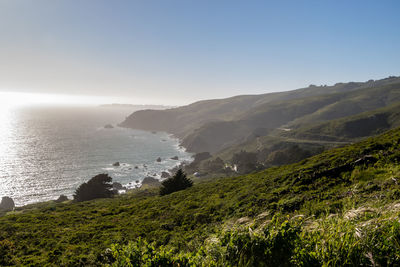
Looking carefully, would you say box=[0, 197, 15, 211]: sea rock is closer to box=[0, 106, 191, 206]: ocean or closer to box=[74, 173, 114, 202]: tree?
box=[0, 106, 191, 206]: ocean

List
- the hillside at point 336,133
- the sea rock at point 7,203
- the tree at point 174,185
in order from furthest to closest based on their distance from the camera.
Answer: the hillside at point 336,133, the sea rock at point 7,203, the tree at point 174,185

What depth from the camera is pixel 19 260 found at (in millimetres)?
10234

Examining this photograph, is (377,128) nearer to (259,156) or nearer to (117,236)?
(259,156)

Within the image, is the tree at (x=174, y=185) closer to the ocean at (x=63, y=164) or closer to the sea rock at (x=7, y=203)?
the ocean at (x=63, y=164)

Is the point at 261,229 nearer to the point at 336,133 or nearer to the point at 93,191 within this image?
the point at 93,191

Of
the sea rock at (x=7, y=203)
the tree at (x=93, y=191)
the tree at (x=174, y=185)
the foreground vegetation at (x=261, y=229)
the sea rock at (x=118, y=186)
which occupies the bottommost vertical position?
the sea rock at (x=118, y=186)

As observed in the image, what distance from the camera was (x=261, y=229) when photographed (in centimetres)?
555

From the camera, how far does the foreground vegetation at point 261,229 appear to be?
398 centimetres

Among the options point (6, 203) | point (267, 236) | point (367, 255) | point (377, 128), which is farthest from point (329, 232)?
point (377, 128)

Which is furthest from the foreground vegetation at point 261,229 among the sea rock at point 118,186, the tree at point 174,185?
the sea rock at point 118,186

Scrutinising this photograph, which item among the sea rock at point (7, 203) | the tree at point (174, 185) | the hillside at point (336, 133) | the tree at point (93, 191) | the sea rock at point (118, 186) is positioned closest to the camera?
the tree at point (174, 185)

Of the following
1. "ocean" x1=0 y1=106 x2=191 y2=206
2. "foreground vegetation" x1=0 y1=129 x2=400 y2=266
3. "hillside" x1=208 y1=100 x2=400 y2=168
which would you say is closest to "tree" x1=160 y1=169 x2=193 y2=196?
"foreground vegetation" x1=0 y1=129 x2=400 y2=266

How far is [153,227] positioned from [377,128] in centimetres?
17746

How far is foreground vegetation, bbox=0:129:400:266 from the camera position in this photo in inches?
157
